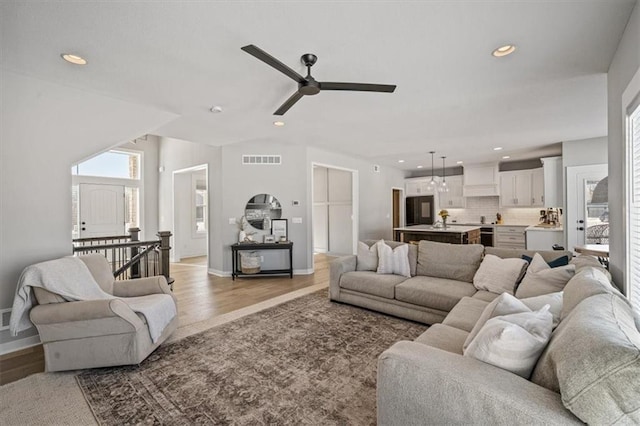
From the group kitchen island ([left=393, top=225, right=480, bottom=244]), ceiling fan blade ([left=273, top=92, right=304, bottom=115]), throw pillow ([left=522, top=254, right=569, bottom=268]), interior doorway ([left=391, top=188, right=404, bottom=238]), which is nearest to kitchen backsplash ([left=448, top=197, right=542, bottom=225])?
interior doorway ([left=391, top=188, right=404, bottom=238])

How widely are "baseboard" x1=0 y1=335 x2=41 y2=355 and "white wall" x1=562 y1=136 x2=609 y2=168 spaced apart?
828cm

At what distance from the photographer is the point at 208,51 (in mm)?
2297

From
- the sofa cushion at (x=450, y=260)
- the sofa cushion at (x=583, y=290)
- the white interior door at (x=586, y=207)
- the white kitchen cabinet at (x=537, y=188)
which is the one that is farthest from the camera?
the white kitchen cabinet at (x=537, y=188)

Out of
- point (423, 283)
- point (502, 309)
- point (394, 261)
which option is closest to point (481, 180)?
point (394, 261)

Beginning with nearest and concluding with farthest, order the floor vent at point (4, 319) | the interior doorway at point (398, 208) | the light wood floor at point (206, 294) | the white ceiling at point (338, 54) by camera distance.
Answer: the white ceiling at point (338, 54)
the light wood floor at point (206, 294)
the floor vent at point (4, 319)
the interior doorway at point (398, 208)

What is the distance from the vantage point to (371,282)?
11.9 ft

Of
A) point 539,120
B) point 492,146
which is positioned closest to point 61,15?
point 539,120

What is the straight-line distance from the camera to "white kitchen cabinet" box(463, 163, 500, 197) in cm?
800

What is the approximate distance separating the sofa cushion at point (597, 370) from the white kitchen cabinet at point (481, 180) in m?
7.82

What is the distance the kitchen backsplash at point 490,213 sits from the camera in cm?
784

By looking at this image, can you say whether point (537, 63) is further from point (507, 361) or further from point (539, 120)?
point (507, 361)

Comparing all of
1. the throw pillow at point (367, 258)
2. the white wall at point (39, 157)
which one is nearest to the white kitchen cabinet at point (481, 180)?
the throw pillow at point (367, 258)

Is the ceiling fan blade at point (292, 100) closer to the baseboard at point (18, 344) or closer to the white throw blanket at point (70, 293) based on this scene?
the white throw blanket at point (70, 293)

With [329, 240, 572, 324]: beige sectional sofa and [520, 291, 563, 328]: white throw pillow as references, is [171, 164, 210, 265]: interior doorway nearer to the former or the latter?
[329, 240, 572, 324]: beige sectional sofa
